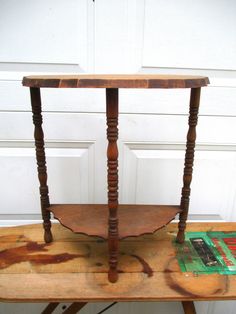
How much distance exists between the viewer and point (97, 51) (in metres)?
1.03

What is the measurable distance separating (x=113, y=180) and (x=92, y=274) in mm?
309

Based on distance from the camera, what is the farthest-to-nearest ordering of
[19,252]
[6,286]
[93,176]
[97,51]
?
[93,176] → [97,51] → [19,252] → [6,286]

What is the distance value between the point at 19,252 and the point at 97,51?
0.73 metres

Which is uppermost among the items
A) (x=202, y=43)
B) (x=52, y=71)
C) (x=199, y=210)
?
(x=202, y=43)

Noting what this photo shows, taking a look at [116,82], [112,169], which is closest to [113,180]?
[112,169]

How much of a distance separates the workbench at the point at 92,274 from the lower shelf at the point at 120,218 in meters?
0.11

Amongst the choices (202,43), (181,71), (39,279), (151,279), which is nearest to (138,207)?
(151,279)

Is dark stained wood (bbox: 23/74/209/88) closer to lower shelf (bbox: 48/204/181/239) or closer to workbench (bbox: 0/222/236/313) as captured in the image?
lower shelf (bbox: 48/204/181/239)

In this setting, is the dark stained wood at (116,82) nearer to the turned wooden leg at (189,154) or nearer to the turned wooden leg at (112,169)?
the turned wooden leg at (112,169)

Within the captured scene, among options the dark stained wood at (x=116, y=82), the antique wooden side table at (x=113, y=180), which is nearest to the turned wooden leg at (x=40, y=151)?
the antique wooden side table at (x=113, y=180)

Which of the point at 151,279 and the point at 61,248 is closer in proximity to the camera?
the point at 151,279

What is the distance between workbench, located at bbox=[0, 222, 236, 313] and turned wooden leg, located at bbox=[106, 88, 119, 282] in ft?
0.20

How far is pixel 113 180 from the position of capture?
2.13 ft

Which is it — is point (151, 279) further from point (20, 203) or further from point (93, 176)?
point (20, 203)
